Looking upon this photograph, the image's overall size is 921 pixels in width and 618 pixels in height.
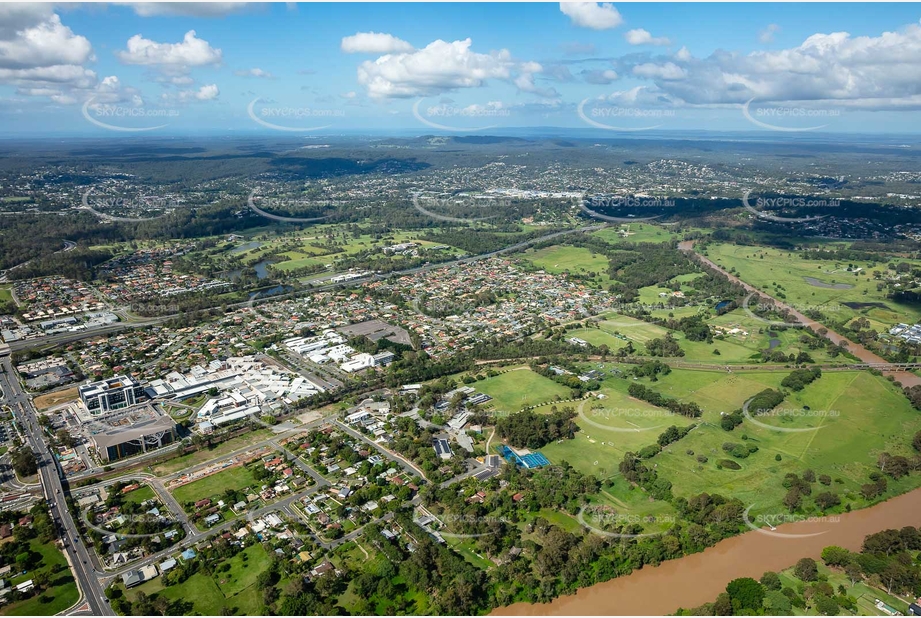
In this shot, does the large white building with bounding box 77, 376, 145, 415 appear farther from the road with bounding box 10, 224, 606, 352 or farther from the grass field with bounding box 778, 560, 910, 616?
the grass field with bounding box 778, 560, 910, 616

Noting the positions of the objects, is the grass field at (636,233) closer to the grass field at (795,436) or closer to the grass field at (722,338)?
the grass field at (722,338)

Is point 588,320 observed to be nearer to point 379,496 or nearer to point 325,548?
point 379,496

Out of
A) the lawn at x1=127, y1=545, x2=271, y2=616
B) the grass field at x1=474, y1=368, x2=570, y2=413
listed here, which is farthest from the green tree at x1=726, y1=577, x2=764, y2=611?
the lawn at x1=127, y1=545, x2=271, y2=616

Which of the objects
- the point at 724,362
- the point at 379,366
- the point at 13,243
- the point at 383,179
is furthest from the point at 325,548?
the point at 383,179

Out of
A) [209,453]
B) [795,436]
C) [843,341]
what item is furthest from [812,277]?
[209,453]

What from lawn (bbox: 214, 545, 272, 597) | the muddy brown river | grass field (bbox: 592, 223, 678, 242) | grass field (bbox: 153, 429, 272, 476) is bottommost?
the muddy brown river
